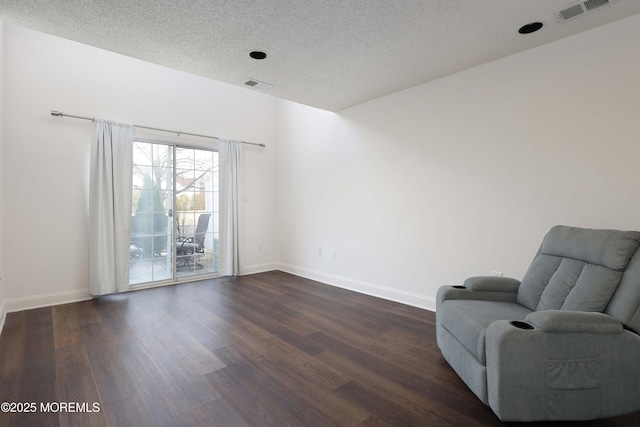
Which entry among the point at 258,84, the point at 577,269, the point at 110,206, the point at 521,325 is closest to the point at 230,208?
the point at 110,206

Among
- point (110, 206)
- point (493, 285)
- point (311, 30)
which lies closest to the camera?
point (493, 285)

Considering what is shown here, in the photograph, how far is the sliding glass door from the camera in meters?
4.29

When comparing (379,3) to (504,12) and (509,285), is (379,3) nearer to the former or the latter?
(504,12)

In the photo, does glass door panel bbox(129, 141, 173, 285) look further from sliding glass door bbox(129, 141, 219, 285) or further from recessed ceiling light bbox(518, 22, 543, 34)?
recessed ceiling light bbox(518, 22, 543, 34)

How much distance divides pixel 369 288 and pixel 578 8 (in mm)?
3364

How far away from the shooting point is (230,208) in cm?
493

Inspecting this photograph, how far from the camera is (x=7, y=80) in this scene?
3.32 m

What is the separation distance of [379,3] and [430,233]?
7.64ft

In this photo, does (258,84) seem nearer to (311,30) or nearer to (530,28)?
(311,30)

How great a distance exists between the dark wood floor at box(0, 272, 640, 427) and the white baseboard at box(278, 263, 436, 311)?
0.15 metres

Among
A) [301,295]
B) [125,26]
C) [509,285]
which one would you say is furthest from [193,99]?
[509,285]

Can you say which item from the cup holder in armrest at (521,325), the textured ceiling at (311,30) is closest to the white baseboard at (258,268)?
the textured ceiling at (311,30)

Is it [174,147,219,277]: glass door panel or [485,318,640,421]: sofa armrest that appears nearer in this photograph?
[485,318,640,421]: sofa armrest

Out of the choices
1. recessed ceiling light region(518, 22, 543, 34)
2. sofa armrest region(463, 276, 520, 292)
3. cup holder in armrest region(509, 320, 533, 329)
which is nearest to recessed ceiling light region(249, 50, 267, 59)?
recessed ceiling light region(518, 22, 543, 34)
